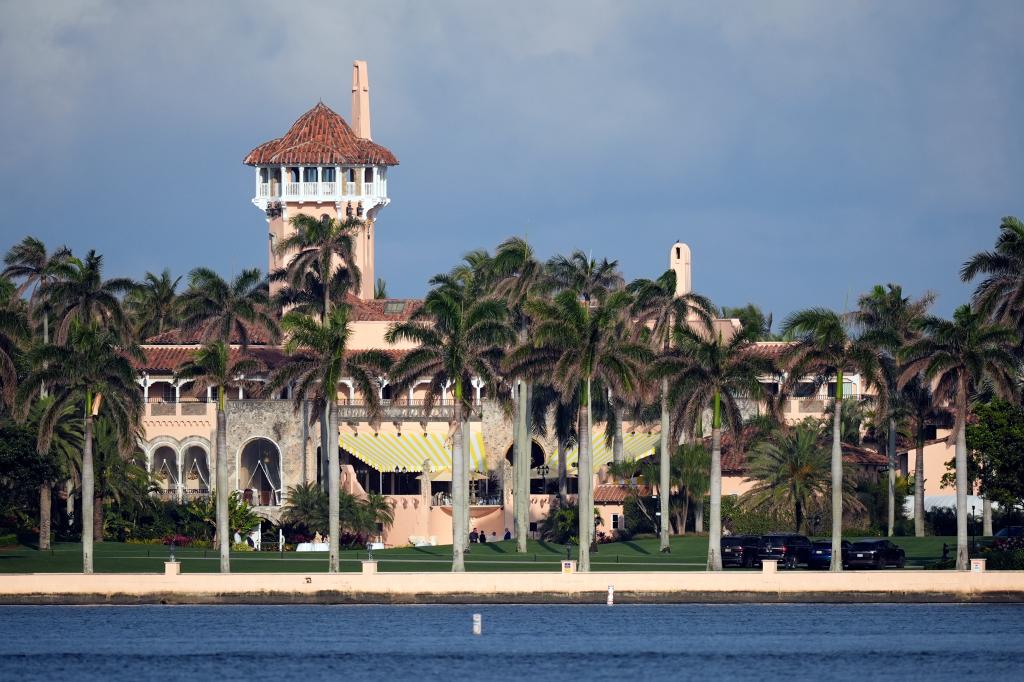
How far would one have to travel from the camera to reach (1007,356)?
7725 centimetres

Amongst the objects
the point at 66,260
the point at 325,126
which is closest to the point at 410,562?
the point at 66,260

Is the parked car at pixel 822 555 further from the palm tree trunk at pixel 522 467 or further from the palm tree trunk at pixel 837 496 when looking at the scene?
the palm tree trunk at pixel 522 467

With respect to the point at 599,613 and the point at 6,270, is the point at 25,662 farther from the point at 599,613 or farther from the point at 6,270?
the point at 6,270

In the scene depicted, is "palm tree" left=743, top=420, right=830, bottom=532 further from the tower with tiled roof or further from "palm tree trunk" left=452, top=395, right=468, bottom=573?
the tower with tiled roof

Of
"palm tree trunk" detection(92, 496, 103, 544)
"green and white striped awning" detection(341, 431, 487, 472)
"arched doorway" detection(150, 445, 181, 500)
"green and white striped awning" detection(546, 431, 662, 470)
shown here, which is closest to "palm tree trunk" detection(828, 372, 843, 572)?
"green and white striped awning" detection(546, 431, 662, 470)

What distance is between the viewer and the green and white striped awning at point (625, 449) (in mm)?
103181

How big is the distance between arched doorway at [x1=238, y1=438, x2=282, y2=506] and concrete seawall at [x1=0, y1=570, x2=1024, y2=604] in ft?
99.3

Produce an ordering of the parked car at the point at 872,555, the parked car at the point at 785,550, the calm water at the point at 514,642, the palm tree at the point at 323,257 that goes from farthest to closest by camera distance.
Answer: the palm tree at the point at 323,257, the parked car at the point at 785,550, the parked car at the point at 872,555, the calm water at the point at 514,642

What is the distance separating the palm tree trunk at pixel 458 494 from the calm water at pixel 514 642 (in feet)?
6.71

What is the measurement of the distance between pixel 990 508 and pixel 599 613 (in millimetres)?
23894

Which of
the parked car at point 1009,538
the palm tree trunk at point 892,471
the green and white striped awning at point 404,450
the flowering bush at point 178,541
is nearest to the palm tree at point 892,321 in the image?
the palm tree trunk at point 892,471

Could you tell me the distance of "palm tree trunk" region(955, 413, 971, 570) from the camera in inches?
3012

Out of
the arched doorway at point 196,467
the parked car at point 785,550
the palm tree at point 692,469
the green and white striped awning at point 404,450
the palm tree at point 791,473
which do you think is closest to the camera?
the parked car at point 785,550

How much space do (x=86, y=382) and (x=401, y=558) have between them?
15704 millimetres
